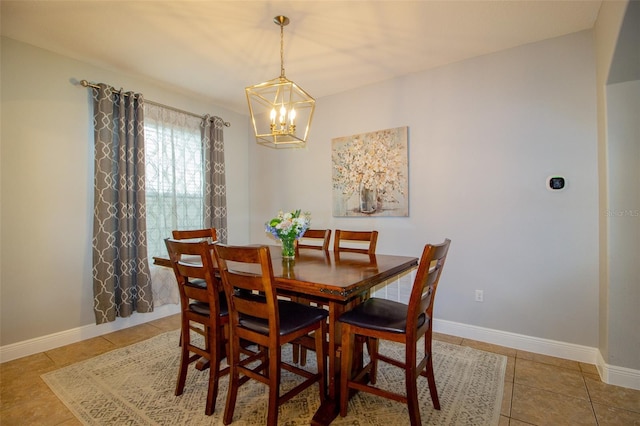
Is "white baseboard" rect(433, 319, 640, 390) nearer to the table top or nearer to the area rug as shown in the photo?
the area rug

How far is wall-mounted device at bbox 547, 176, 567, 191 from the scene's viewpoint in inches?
93.1

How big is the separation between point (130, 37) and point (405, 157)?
2.59m

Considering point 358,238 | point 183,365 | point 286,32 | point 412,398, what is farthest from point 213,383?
point 286,32

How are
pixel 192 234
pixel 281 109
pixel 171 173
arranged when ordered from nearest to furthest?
pixel 281 109
pixel 192 234
pixel 171 173

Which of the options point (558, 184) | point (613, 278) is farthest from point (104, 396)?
point (558, 184)

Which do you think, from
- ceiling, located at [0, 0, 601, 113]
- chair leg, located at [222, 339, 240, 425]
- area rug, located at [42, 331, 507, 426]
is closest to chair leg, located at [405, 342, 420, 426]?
area rug, located at [42, 331, 507, 426]

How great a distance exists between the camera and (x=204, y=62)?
2.86 metres

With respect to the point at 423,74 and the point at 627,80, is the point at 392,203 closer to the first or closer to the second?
the point at 423,74

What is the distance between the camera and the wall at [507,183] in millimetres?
2332

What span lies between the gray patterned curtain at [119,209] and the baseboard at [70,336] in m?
0.17

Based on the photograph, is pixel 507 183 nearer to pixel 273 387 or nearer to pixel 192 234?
pixel 273 387

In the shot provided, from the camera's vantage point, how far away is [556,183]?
2.38 metres

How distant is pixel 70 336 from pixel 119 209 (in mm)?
1184

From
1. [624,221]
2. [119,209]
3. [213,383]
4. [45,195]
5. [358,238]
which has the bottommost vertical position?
[213,383]
